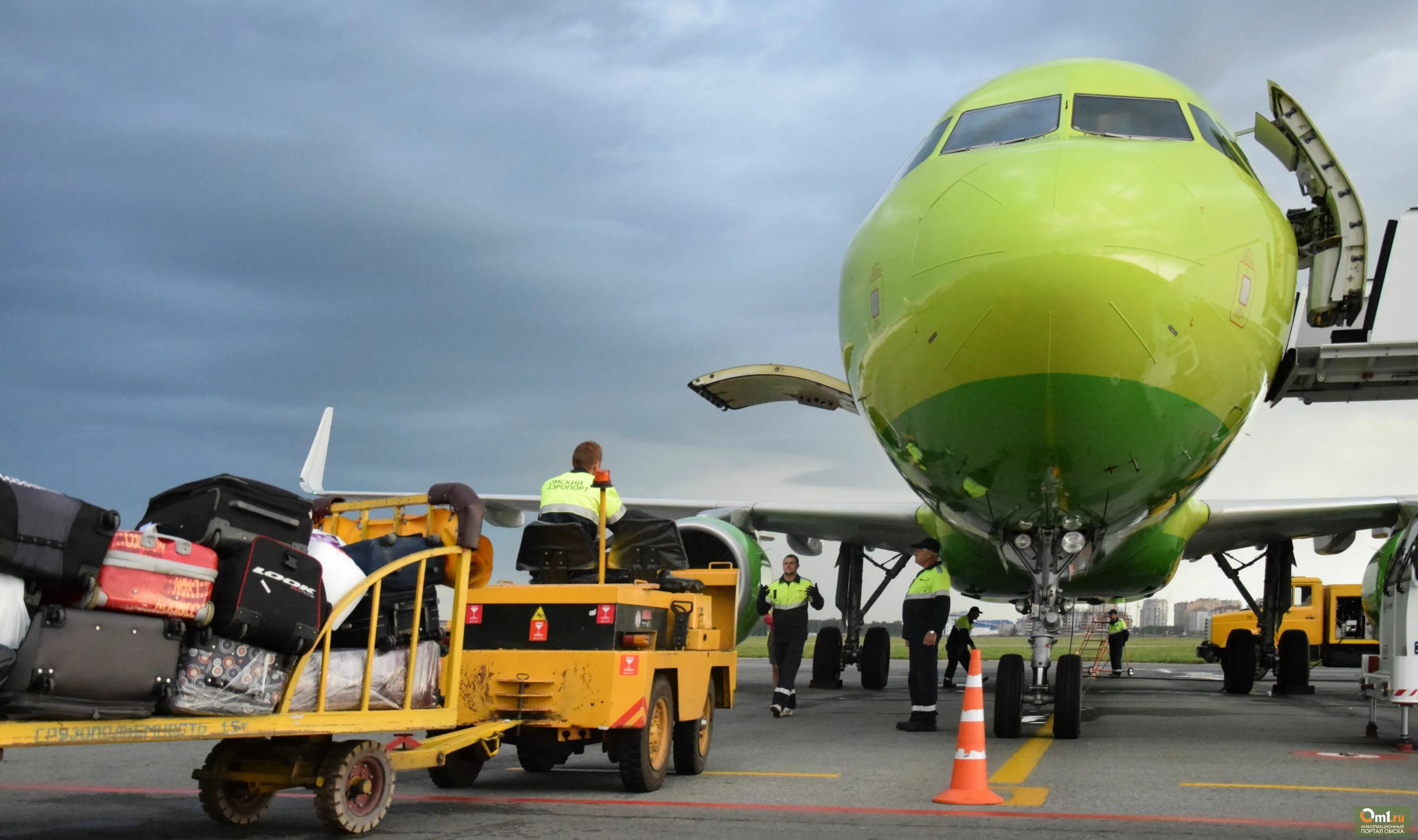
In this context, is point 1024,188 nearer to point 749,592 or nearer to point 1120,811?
point 1120,811

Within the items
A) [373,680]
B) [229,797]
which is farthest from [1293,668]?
[229,797]

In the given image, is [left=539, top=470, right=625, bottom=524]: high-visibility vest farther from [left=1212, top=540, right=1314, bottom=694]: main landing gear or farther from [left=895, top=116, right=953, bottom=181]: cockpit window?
[left=1212, top=540, right=1314, bottom=694]: main landing gear

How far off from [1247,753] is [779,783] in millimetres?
3581

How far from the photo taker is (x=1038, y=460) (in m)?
7.41

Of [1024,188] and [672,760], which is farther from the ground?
[1024,188]

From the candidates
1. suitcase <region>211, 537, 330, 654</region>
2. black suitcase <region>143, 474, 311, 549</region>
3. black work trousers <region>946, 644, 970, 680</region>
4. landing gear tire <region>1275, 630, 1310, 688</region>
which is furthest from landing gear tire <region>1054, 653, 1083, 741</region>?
landing gear tire <region>1275, 630, 1310, 688</region>

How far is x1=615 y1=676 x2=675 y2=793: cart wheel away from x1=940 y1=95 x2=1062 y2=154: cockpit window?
393 centimetres

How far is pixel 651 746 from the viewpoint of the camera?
21.1ft

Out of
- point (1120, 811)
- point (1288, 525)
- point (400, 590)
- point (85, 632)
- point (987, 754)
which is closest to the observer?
point (85, 632)

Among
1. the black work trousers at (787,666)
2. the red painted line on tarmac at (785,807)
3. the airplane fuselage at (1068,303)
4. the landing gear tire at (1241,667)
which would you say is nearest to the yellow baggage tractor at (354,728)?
the red painted line on tarmac at (785,807)

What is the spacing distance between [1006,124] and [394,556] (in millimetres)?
4990

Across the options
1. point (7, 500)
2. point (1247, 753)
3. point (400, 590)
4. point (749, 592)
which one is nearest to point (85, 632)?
point (7, 500)

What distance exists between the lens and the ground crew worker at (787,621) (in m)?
11.9

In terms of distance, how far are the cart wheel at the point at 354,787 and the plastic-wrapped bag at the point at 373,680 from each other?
0.64ft
